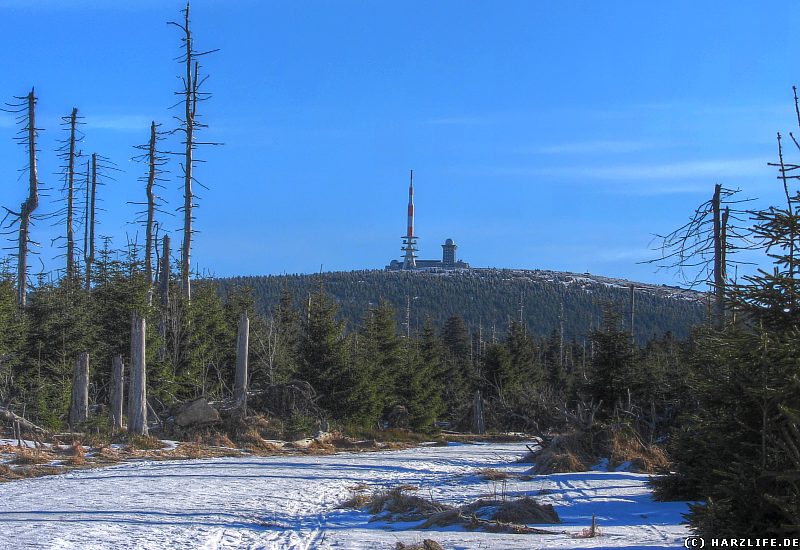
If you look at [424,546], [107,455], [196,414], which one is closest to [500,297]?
[196,414]

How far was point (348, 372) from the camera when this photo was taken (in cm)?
3412

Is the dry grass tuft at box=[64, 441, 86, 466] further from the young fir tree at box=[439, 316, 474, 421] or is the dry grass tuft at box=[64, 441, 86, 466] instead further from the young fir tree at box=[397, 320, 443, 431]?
the young fir tree at box=[439, 316, 474, 421]

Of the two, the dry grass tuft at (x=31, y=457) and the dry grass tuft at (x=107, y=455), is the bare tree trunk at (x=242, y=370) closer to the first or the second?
the dry grass tuft at (x=107, y=455)

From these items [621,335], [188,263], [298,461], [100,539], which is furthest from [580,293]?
[100,539]

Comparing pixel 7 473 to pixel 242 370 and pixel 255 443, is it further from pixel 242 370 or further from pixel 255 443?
pixel 242 370

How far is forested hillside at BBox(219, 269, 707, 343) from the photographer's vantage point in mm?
112188

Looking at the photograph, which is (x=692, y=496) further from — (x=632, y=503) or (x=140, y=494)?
(x=140, y=494)

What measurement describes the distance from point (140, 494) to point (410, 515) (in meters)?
4.25

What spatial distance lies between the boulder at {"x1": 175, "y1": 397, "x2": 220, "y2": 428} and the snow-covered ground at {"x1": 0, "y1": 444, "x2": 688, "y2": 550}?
192 inches

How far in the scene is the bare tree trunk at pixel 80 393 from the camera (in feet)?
65.6

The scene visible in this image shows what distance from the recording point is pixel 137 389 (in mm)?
19859

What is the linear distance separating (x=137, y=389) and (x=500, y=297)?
10965 cm

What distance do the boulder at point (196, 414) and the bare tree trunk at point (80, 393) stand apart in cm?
268

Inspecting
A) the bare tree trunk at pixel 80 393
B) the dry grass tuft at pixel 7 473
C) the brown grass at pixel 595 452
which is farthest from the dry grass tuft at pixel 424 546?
the bare tree trunk at pixel 80 393
